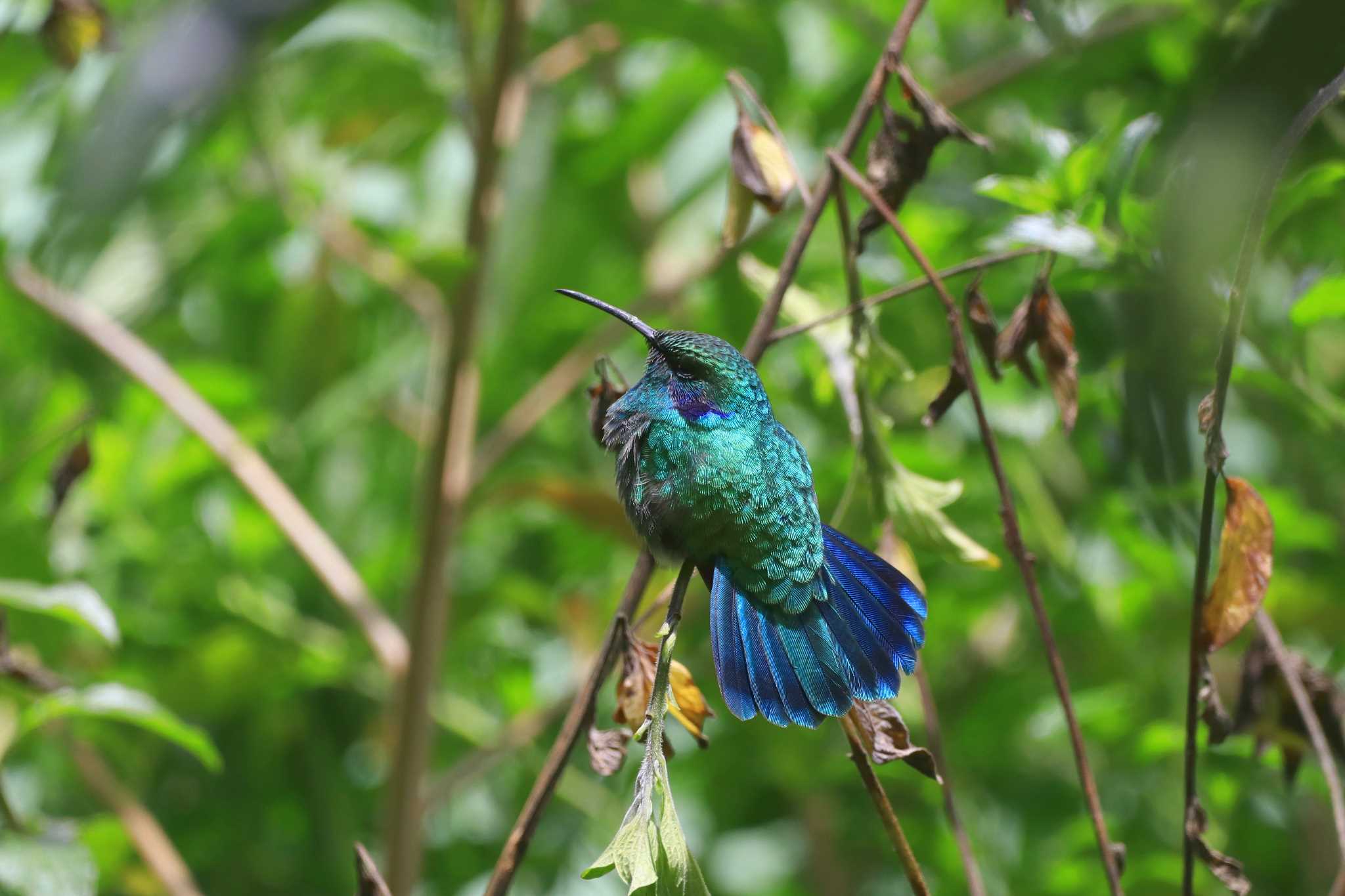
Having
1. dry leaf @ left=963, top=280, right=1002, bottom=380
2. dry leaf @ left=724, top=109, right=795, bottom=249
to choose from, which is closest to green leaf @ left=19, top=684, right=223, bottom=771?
dry leaf @ left=724, top=109, right=795, bottom=249

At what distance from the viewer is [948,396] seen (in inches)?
31.6

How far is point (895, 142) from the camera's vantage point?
84 centimetres

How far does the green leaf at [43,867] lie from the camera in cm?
96

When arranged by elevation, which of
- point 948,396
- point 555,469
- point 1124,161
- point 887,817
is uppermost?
point 555,469

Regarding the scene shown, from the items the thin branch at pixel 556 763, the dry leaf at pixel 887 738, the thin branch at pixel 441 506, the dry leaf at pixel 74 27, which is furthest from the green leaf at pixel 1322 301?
the dry leaf at pixel 74 27

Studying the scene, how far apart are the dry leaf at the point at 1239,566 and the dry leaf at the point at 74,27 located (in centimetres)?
113

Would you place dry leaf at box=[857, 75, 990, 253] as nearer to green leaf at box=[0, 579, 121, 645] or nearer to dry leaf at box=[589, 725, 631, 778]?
dry leaf at box=[589, 725, 631, 778]

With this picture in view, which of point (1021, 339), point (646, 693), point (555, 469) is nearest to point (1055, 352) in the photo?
point (1021, 339)

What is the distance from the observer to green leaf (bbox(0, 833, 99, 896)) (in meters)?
0.96

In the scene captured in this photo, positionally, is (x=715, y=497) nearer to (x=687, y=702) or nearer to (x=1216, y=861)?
(x=687, y=702)

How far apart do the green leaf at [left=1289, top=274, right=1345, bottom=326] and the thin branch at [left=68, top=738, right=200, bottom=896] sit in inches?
46.6

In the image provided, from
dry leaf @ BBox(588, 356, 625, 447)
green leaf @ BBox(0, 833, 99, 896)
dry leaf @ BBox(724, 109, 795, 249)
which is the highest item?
dry leaf @ BBox(724, 109, 795, 249)

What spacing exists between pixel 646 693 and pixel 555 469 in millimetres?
1283

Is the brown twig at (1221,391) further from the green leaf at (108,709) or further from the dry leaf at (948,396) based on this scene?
the green leaf at (108,709)
